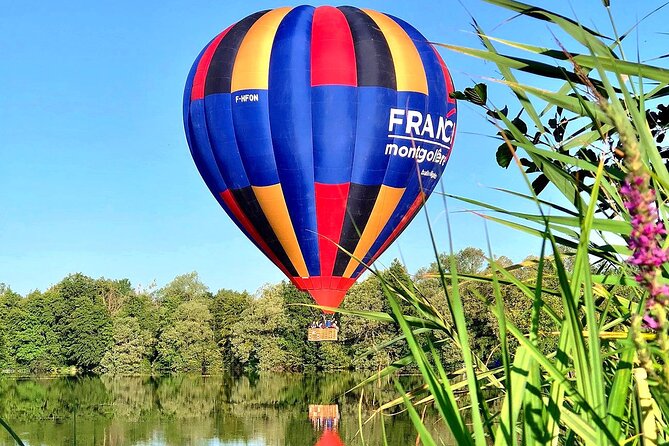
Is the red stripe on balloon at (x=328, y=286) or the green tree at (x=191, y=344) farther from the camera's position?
the green tree at (x=191, y=344)

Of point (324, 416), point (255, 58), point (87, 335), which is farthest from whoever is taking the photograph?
point (87, 335)

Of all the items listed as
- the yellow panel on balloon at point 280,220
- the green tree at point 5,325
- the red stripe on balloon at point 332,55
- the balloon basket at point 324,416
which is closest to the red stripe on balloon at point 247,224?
the yellow panel on balloon at point 280,220

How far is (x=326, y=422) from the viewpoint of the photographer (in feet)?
111

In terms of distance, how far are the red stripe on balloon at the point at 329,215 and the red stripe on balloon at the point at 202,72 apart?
11.5 ft

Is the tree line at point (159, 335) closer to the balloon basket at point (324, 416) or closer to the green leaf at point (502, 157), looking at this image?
the balloon basket at point (324, 416)

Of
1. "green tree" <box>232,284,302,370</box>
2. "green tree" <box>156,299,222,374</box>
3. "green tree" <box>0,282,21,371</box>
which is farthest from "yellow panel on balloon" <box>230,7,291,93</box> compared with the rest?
"green tree" <box>0,282,21,371</box>

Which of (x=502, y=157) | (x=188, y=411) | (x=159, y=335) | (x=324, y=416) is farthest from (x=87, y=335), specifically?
(x=502, y=157)

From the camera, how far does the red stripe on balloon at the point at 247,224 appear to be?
19312mm

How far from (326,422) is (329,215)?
16796 mm

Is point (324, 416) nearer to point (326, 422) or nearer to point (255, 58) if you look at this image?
point (326, 422)

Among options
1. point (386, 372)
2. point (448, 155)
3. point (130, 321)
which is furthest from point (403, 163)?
point (130, 321)

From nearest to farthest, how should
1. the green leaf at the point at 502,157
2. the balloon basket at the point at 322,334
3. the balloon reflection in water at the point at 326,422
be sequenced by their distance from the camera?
1. the green leaf at the point at 502,157
2. the balloon basket at the point at 322,334
3. the balloon reflection in water at the point at 326,422

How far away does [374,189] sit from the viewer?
18531 mm

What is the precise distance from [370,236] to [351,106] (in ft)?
9.05
